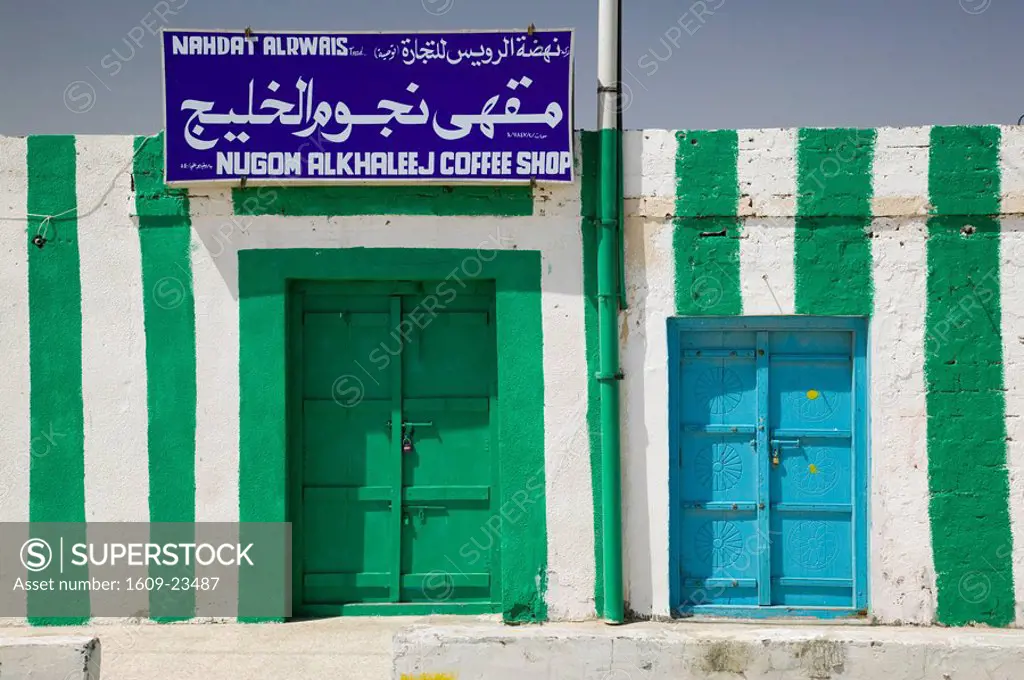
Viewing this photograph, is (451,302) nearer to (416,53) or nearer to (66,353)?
(416,53)

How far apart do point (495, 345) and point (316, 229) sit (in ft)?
4.60

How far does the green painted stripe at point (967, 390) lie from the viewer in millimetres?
6461

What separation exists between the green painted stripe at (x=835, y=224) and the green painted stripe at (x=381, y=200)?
1780 millimetres

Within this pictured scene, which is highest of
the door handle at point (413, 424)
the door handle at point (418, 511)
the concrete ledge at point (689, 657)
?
the door handle at point (413, 424)

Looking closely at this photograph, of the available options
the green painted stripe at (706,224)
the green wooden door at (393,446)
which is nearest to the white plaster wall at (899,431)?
the green painted stripe at (706,224)

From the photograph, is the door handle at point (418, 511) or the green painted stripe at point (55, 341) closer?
the green painted stripe at point (55, 341)

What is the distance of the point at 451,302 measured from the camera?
22.4 ft

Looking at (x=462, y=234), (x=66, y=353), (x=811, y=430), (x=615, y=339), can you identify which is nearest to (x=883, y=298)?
(x=811, y=430)

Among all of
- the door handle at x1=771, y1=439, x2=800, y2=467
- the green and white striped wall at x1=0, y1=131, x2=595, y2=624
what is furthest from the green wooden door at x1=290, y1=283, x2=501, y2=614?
the door handle at x1=771, y1=439, x2=800, y2=467

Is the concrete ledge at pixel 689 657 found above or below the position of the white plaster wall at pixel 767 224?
below

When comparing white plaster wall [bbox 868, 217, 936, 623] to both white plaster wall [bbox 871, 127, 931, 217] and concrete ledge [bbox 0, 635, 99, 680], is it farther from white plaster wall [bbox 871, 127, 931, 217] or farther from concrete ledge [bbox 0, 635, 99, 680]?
concrete ledge [bbox 0, 635, 99, 680]

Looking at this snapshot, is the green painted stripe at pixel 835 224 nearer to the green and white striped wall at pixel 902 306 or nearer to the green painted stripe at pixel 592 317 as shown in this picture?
the green and white striped wall at pixel 902 306

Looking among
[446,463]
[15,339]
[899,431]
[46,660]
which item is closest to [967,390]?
[899,431]

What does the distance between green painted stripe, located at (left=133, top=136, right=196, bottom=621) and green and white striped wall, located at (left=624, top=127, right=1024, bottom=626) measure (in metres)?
2.87
